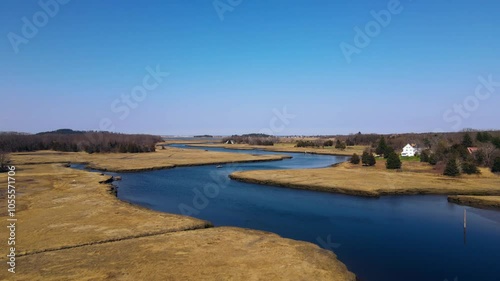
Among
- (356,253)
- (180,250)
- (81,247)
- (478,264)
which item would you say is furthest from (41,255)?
(478,264)

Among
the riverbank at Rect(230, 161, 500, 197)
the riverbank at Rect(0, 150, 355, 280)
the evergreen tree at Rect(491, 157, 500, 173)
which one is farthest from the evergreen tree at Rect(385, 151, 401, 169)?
the riverbank at Rect(0, 150, 355, 280)

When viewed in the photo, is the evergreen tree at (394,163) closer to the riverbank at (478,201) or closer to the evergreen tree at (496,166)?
the evergreen tree at (496,166)

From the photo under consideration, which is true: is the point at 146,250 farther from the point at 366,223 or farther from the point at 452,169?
the point at 452,169

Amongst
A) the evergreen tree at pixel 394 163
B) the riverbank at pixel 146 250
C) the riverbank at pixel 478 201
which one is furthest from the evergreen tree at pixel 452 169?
the riverbank at pixel 146 250

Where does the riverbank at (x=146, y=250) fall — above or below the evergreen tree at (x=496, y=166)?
below

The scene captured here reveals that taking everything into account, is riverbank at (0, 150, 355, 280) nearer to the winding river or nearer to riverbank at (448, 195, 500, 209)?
the winding river

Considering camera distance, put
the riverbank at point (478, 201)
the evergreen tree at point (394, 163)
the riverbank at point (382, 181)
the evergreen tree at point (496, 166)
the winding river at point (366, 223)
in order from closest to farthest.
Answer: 1. the winding river at point (366, 223)
2. the riverbank at point (478, 201)
3. the riverbank at point (382, 181)
4. the evergreen tree at point (496, 166)
5. the evergreen tree at point (394, 163)
